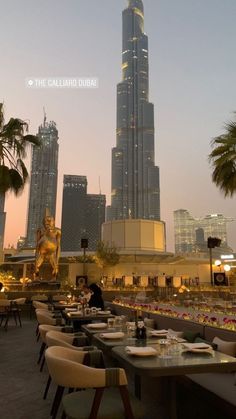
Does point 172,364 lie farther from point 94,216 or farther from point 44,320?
point 94,216

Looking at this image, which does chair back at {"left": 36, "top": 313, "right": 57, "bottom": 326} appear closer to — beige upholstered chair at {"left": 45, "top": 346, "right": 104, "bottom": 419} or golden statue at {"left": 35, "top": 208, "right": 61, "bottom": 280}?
beige upholstered chair at {"left": 45, "top": 346, "right": 104, "bottom": 419}

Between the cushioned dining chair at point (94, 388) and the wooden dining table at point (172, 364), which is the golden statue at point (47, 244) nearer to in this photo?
the wooden dining table at point (172, 364)

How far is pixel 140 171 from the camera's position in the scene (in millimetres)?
147875

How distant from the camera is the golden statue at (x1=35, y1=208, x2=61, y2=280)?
1428cm

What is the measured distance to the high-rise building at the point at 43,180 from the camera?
142750 millimetres

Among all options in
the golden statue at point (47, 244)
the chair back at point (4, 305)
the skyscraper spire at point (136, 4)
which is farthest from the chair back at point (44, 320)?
the skyscraper spire at point (136, 4)

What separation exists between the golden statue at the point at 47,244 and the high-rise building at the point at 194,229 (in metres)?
118

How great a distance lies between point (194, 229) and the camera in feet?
493

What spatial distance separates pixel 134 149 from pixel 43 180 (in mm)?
41517

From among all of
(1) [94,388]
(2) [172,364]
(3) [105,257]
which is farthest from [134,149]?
(1) [94,388]

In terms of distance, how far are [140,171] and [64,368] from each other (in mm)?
146823

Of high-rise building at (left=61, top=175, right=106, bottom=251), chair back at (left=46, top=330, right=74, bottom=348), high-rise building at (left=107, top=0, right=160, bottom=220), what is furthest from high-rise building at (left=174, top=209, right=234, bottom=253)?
chair back at (left=46, top=330, right=74, bottom=348)

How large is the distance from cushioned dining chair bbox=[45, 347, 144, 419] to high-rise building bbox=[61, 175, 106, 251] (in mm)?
143622

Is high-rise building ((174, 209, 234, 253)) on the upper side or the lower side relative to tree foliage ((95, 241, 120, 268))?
upper
